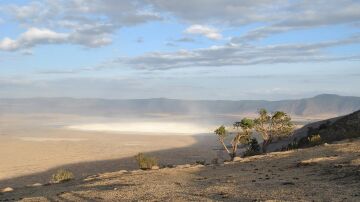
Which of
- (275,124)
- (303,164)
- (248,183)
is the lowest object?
(248,183)

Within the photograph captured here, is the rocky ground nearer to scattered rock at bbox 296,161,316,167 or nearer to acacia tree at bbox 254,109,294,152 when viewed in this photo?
scattered rock at bbox 296,161,316,167

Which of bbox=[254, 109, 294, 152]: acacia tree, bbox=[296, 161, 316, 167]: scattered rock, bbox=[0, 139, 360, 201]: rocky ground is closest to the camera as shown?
bbox=[0, 139, 360, 201]: rocky ground

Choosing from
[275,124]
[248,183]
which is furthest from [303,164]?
[275,124]

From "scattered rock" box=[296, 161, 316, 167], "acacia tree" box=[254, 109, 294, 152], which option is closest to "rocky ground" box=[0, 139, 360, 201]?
"scattered rock" box=[296, 161, 316, 167]

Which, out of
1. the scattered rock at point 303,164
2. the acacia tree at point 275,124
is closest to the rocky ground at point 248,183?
the scattered rock at point 303,164

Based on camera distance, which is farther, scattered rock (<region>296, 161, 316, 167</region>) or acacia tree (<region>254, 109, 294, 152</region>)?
acacia tree (<region>254, 109, 294, 152</region>)

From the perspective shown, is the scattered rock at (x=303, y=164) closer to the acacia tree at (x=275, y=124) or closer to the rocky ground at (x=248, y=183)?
the rocky ground at (x=248, y=183)

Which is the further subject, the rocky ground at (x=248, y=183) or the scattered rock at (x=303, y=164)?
the scattered rock at (x=303, y=164)

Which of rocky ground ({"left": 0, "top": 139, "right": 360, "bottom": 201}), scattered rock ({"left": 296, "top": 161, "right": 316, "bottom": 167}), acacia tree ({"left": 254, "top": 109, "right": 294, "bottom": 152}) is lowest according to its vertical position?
rocky ground ({"left": 0, "top": 139, "right": 360, "bottom": 201})

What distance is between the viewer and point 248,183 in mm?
20547

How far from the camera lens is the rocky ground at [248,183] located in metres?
17.4

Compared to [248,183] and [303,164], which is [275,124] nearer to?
[303,164]

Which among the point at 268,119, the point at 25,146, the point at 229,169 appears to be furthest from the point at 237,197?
the point at 25,146

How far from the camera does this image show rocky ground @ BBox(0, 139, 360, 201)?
17.4 metres
